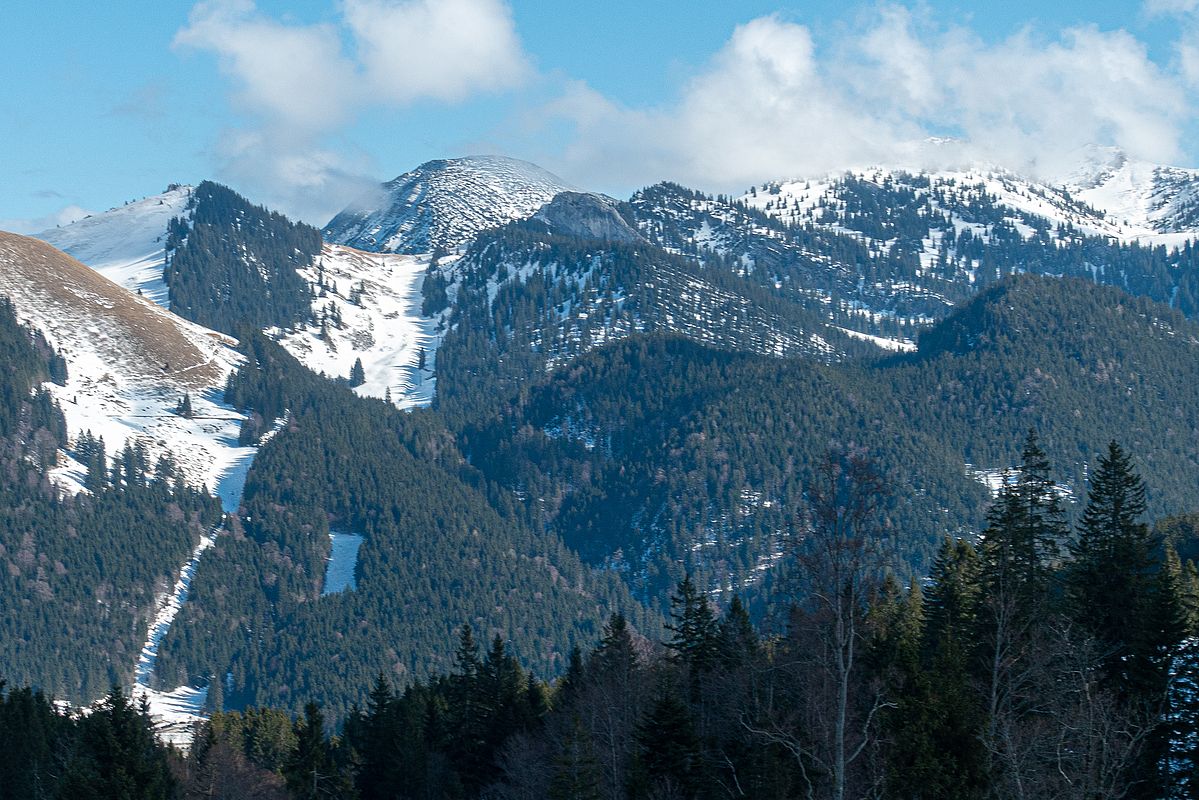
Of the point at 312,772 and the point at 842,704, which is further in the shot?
the point at 312,772

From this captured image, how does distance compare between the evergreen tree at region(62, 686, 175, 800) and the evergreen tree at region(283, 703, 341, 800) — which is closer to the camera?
the evergreen tree at region(62, 686, 175, 800)

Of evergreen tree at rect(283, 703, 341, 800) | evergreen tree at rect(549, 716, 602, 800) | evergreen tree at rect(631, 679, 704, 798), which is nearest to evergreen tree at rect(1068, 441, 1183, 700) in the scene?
evergreen tree at rect(631, 679, 704, 798)

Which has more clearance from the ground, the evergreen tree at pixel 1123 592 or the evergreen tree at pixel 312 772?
the evergreen tree at pixel 1123 592

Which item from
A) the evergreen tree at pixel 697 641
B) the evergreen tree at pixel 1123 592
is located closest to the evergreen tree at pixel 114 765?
the evergreen tree at pixel 697 641

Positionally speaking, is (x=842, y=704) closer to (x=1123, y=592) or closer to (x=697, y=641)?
(x=1123, y=592)

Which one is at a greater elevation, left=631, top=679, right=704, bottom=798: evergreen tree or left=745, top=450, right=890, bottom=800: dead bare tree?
left=745, top=450, right=890, bottom=800: dead bare tree

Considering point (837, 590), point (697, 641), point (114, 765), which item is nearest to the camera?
point (837, 590)

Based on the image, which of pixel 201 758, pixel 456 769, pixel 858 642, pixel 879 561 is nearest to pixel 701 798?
pixel 858 642

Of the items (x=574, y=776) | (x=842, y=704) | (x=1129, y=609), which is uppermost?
(x=1129, y=609)

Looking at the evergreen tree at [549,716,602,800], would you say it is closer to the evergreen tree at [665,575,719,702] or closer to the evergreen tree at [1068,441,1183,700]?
the evergreen tree at [665,575,719,702]

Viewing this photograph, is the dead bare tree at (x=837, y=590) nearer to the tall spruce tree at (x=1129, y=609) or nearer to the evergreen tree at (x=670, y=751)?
the tall spruce tree at (x=1129, y=609)

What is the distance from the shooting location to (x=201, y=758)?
10688cm

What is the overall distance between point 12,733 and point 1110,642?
243 ft

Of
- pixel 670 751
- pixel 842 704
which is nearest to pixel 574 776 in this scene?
pixel 670 751
